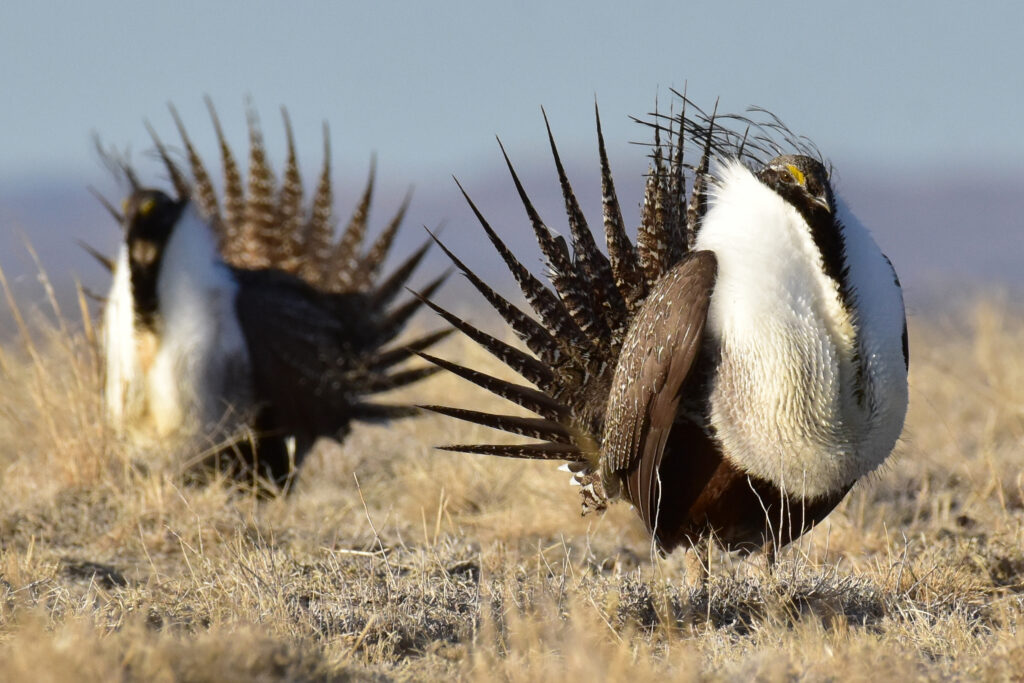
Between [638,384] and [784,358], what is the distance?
1.25 ft

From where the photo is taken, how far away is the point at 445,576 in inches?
120

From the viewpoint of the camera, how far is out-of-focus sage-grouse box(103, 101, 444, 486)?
14.9 ft

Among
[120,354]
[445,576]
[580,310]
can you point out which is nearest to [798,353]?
[580,310]

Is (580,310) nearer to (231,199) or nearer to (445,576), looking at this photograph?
(445,576)

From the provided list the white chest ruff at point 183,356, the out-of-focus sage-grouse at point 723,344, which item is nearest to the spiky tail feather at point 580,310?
the out-of-focus sage-grouse at point 723,344

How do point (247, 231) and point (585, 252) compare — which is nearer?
point (585, 252)

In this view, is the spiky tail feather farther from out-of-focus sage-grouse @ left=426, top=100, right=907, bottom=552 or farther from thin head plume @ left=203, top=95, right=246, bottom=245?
thin head plume @ left=203, top=95, right=246, bottom=245

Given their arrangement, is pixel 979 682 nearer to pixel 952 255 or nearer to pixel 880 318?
pixel 880 318

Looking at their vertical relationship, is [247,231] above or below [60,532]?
above

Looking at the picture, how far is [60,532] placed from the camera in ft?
13.0

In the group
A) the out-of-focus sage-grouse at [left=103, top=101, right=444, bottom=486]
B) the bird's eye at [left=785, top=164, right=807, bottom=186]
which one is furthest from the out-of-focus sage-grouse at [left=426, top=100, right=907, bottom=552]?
the out-of-focus sage-grouse at [left=103, top=101, right=444, bottom=486]

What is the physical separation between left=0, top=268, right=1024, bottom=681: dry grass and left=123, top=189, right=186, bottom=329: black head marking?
0.83 feet

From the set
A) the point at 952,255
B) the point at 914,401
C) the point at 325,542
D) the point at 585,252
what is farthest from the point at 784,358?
the point at 952,255

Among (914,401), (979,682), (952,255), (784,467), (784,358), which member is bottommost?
(952,255)
